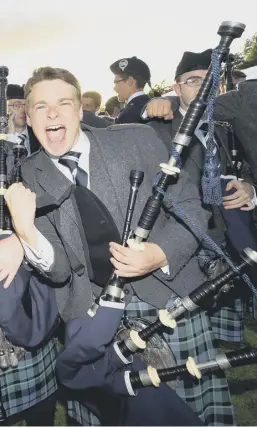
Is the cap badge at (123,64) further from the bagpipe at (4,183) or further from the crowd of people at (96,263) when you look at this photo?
the crowd of people at (96,263)

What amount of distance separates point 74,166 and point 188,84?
178 cm

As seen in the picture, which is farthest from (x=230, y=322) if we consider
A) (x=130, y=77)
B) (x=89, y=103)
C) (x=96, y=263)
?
(x=89, y=103)

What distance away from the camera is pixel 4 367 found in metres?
2.62

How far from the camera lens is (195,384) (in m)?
Answer: 2.45

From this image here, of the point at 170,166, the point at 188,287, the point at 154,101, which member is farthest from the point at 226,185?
the point at 170,166

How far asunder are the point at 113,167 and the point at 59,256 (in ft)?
1.74

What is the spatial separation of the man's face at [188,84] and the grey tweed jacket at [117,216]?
1.39m

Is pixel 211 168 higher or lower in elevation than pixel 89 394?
higher

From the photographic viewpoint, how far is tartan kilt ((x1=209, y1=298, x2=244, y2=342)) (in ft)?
14.5

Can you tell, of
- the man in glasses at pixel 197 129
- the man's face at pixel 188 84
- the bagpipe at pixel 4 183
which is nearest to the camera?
the bagpipe at pixel 4 183

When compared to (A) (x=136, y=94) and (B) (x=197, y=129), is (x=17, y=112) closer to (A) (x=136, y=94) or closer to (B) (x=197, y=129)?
(A) (x=136, y=94)

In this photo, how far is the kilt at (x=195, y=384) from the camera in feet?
7.99

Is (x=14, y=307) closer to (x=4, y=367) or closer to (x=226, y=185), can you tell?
(x=4, y=367)

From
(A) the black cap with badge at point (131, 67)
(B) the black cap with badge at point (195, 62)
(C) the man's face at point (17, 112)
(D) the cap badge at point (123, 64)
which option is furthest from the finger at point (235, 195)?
(C) the man's face at point (17, 112)
